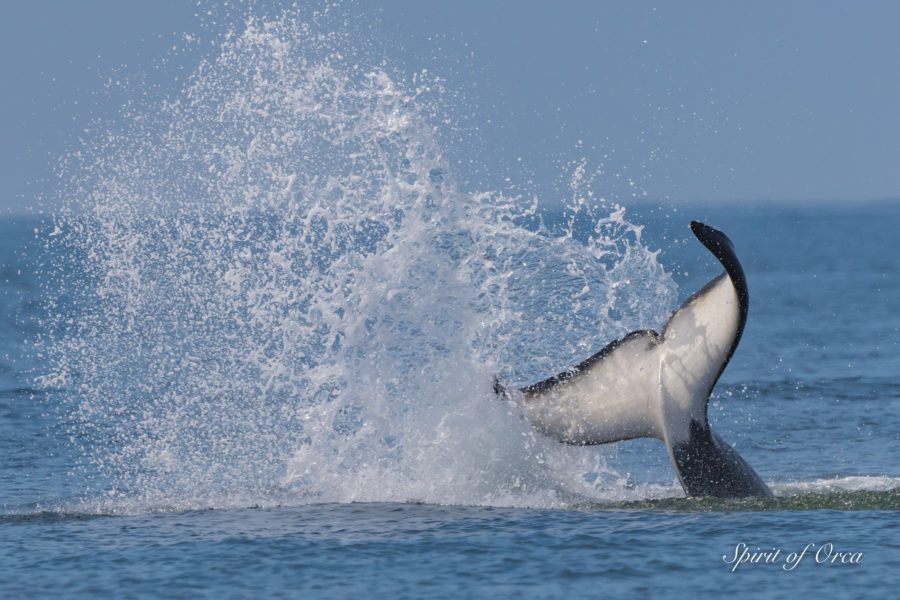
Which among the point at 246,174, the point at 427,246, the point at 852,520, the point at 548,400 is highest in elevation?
the point at 246,174

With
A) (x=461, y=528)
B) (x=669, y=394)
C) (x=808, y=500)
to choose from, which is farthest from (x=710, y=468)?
(x=461, y=528)

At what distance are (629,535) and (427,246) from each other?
391cm

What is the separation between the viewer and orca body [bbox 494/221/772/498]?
10805 millimetres

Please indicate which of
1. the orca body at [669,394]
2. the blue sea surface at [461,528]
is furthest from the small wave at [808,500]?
the orca body at [669,394]

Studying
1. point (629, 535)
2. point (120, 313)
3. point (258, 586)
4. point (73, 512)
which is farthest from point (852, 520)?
point (120, 313)

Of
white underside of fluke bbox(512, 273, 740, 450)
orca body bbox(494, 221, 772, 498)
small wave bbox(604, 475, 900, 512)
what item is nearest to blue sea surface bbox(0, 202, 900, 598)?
small wave bbox(604, 475, 900, 512)

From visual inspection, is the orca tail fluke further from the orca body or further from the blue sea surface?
the blue sea surface

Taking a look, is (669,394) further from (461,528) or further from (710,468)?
(461,528)

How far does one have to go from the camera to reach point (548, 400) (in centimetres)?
1207

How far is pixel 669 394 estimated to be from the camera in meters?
11.2

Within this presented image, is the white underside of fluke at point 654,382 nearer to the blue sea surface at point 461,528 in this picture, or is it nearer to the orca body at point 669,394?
the orca body at point 669,394

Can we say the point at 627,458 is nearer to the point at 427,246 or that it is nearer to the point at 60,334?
the point at 427,246

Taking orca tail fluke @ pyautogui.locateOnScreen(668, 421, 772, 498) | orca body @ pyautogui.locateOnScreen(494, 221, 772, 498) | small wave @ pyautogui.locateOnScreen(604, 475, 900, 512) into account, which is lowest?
small wave @ pyautogui.locateOnScreen(604, 475, 900, 512)

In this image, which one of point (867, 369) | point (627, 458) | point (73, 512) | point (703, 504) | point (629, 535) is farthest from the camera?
point (867, 369)
